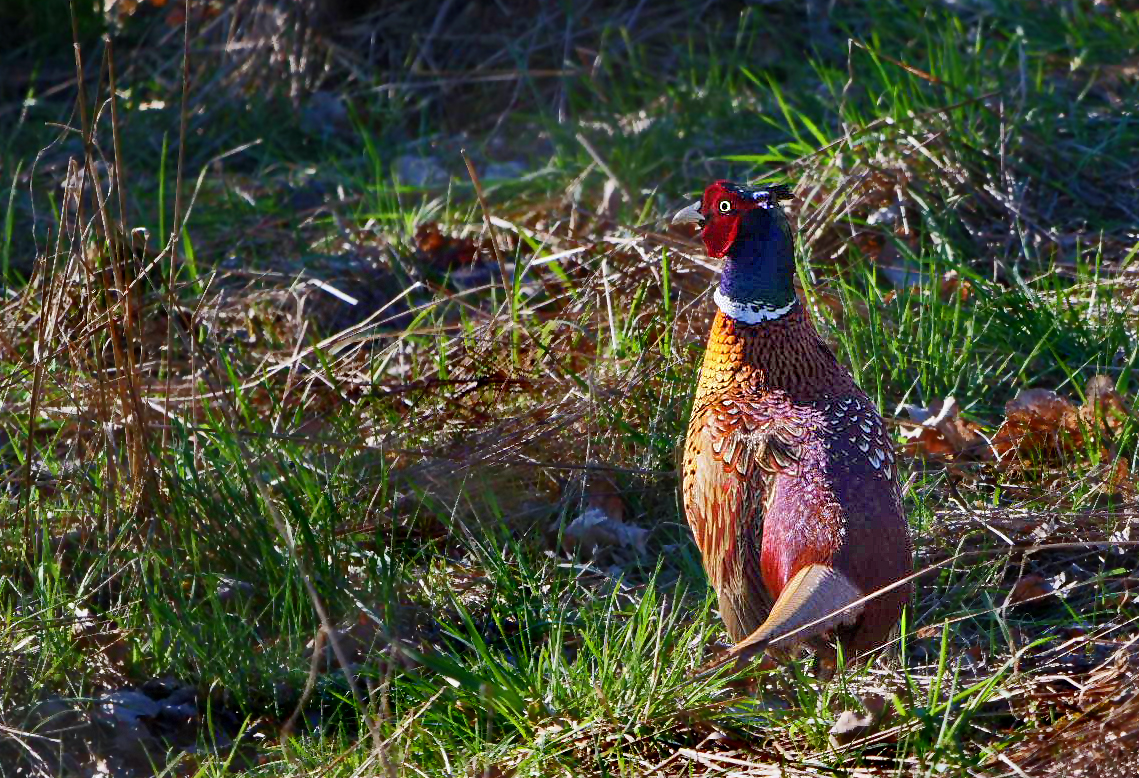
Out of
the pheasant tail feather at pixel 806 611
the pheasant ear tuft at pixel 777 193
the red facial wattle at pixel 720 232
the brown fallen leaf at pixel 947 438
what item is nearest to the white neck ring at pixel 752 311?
the red facial wattle at pixel 720 232

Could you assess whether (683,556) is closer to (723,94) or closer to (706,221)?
(706,221)

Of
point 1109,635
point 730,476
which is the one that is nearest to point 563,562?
point 730,476

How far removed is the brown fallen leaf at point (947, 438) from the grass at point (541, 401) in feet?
0.12

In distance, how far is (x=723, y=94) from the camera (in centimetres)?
558

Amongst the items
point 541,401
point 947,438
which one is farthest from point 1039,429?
point 541,401

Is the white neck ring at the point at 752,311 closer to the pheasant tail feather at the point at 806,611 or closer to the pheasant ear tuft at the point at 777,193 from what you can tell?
the pheasant ear tuft at the point at 777,193

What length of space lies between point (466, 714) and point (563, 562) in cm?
80

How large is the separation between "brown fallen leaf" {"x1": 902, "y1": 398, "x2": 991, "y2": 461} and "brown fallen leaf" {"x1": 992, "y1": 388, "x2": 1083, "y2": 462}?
6 centimetres

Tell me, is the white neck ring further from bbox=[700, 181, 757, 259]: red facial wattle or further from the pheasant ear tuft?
the pheasant ear tuft

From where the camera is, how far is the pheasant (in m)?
2.69

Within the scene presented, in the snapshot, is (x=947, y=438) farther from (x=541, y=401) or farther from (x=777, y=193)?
(x=541, y=401)

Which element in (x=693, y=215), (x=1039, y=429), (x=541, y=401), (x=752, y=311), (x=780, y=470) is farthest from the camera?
(x=541, y=401)

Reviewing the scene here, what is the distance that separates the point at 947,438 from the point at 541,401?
114 centimetres

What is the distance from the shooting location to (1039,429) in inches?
143
